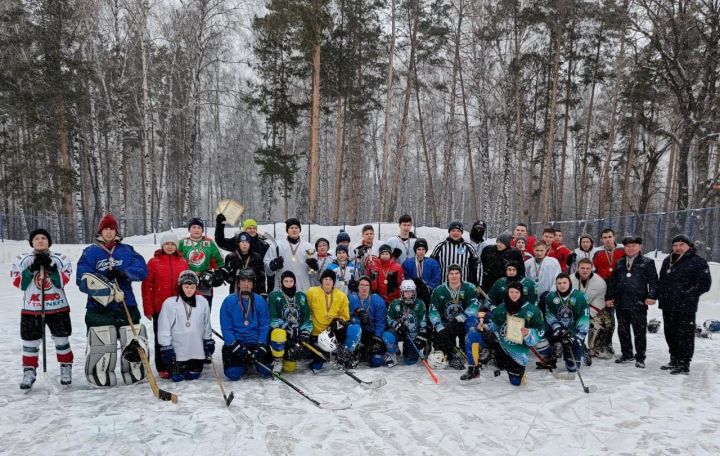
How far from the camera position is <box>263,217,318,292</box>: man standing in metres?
5.93

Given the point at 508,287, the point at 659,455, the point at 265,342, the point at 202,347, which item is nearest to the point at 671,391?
the point at 659,455

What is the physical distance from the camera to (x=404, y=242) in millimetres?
6594

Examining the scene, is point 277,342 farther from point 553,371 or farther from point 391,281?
point 553,371

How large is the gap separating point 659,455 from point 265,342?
3990mm

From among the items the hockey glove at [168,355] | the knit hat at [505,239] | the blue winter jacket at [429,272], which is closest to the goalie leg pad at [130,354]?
the hockey glove at [168,355]

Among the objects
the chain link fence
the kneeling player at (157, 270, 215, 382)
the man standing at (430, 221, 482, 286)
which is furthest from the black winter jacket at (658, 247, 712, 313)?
the chain link fence

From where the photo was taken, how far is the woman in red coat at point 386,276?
5.98 metres

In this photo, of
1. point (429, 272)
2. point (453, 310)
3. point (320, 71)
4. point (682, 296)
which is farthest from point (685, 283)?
point (320, 71)

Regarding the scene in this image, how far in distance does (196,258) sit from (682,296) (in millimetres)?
Result: 6148

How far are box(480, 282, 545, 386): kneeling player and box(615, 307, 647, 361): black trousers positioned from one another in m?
1.40

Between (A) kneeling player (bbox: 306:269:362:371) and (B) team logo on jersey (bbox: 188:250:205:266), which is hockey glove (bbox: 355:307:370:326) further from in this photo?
(B) team logo on jersey (bbox: 188:250:205:266)

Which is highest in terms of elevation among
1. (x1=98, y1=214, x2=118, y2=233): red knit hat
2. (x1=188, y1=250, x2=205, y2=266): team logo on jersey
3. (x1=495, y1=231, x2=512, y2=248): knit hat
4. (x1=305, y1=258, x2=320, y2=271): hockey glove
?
(x1=98, y1=214, x2=118, y2=233): red knit hat

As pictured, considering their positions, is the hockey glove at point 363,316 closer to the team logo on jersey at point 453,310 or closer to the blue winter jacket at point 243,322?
the team logo on jersey at point 453,310

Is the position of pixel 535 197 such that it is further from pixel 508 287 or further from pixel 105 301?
pixel 105 301
